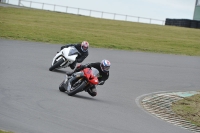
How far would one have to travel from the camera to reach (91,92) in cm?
1661

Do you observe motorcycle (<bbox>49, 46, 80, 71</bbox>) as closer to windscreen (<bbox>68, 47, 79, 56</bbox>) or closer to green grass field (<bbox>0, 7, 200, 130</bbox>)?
windscreen (<bbox>68, 47, 79, 56</bbox>)

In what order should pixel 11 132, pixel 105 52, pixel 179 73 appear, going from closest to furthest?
pixel 11 132 → pixel 179 73 → pixel 105 52

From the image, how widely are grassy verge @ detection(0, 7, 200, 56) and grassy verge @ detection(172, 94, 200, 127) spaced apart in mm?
13453

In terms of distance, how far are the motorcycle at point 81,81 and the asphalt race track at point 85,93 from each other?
0.94 ft

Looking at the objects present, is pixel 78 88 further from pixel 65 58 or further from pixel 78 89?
pixel 65 58

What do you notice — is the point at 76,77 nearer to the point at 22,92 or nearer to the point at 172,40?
the point at 22,92

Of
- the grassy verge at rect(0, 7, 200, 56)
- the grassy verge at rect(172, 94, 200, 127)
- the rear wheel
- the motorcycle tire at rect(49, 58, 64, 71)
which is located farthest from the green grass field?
the rear wheel

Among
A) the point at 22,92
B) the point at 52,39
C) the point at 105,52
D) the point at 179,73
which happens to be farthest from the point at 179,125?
the point at 52,39

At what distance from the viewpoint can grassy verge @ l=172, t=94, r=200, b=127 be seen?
1652cm

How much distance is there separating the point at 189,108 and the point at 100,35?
821 inches

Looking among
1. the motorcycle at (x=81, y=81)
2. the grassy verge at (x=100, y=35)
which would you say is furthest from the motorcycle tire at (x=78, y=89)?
the grassy verge at (x=100, y=35)

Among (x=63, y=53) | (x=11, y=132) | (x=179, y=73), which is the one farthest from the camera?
(x=179, y=73)

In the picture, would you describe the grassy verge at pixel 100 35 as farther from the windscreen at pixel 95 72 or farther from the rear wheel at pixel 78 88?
the rear wheel at pixel 78 88

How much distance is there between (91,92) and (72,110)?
3049mm
